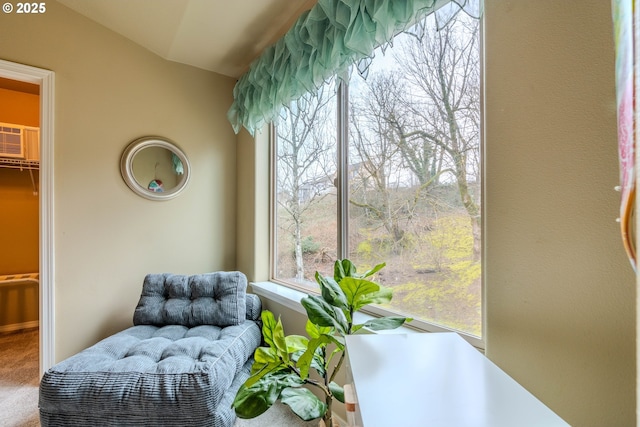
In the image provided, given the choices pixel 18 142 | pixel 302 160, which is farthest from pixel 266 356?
pixel 18 142

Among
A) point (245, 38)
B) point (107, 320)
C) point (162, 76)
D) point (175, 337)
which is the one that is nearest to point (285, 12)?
point (245, 38)

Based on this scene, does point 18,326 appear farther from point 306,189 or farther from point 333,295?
point 333,295

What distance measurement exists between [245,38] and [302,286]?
68.1 inches

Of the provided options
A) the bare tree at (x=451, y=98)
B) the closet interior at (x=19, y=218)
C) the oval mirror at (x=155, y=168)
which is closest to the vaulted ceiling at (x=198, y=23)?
the oval mirror at (x=155, y=168)

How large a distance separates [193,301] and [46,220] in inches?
40.0

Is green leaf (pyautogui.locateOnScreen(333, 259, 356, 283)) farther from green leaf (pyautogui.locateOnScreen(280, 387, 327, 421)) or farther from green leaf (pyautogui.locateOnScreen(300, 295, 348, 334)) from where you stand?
green leaf (pyautogui.locateOnScreen(280, 387, 327, 421))

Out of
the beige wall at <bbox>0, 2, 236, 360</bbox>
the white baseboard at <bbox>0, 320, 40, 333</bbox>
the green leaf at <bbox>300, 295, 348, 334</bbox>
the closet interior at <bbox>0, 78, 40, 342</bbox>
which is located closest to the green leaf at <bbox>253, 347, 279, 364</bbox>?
the green leaf at <bbox>300, 295, 348, 334</bbox>

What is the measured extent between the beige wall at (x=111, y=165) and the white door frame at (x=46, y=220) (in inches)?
1.3

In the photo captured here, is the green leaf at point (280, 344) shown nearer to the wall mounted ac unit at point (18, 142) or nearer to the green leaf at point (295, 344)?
the green leaf at point (295, 344)

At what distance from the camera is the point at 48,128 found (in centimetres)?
166

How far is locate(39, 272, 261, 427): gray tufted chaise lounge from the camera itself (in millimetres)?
1062

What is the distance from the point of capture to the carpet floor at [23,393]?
1.39 meters

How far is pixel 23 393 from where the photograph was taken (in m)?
1.61

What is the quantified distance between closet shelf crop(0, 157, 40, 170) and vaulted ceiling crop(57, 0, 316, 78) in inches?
56.6
